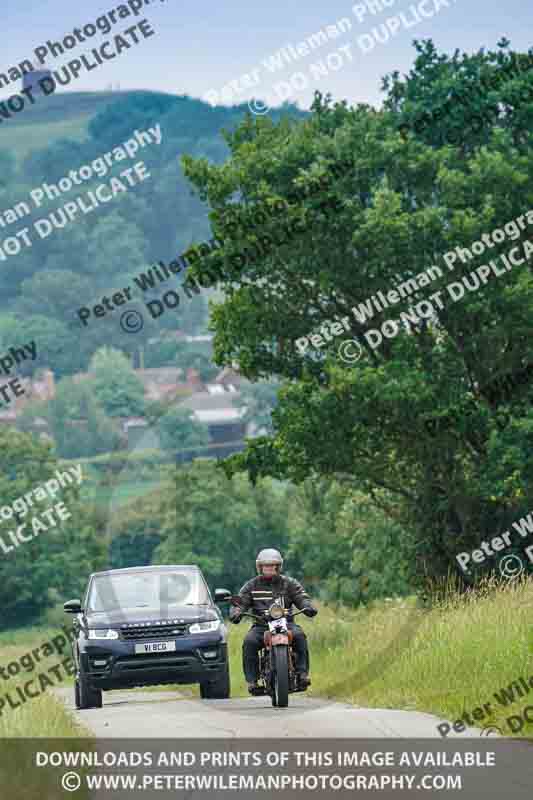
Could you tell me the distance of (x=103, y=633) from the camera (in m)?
15.9

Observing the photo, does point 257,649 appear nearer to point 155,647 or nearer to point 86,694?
point 155,647

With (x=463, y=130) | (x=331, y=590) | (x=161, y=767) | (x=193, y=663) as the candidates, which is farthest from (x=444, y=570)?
(x=331, y=590)

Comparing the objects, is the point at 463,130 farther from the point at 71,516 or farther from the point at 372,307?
the point at 71,516

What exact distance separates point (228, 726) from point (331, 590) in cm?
5857

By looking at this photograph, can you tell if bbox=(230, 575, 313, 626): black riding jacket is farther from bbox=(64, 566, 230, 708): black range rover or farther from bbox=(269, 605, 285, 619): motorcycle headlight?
bbox=(64, 566, 230, 708): black range rover

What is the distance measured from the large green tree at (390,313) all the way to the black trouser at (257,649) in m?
15.5

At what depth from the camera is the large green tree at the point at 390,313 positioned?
3025 centimetres

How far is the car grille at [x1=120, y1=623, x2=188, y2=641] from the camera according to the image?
51.8 ft

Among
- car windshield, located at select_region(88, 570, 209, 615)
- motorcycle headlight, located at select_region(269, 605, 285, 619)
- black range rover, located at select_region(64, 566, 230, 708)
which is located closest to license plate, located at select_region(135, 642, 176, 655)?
black range rover, located at select_region(64, 566, 230, 708)

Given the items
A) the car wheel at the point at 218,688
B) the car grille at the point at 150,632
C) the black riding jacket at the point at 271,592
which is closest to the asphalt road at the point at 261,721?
the car wheel at the point at 218,688

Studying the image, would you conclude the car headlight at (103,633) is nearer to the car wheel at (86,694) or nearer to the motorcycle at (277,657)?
the car wheel at (86,694)

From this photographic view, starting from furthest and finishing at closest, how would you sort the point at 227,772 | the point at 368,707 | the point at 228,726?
the point at 368,707 < the point at 228,726 < the point at 227,772

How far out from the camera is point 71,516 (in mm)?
105438

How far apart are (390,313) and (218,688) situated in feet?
52.8
